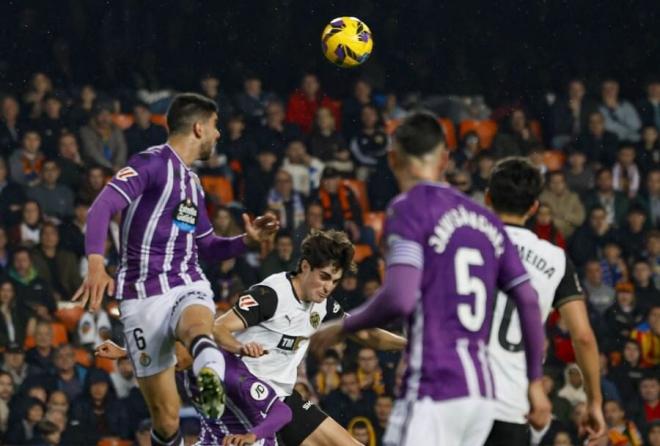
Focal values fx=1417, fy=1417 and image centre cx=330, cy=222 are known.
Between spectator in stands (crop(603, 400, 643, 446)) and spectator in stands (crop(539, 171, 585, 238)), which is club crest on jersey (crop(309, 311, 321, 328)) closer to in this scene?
spectator in stands (crop(603, 400, 643, 446))

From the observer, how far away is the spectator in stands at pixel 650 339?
15.3m

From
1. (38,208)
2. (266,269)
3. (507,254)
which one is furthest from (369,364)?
(507,254)

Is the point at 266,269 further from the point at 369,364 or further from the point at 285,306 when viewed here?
the point at 285,306

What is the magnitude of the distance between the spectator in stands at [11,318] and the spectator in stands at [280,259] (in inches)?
103

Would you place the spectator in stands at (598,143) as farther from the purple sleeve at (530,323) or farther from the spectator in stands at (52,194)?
the purple sleeve at (530,323)

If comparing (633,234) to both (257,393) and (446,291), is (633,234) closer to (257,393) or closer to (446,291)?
(257,393)

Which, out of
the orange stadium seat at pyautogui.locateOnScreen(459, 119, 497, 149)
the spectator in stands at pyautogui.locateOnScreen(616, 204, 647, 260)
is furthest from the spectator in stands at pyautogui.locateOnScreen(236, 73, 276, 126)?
the spectator in stands at pyautogui.locateOnScreen(616, 204, 647, 260)

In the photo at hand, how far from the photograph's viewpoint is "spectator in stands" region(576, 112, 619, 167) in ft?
61.4

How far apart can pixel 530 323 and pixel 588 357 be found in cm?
74

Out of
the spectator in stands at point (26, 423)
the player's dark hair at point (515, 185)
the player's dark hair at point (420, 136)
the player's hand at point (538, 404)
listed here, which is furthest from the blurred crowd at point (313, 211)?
the player's dark hair at point (420, 136)

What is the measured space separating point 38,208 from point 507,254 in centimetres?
1021

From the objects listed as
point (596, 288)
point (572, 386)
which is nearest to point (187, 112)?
point (572, 386)

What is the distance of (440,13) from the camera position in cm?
2105

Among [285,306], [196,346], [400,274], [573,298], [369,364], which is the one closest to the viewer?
[400,274]
